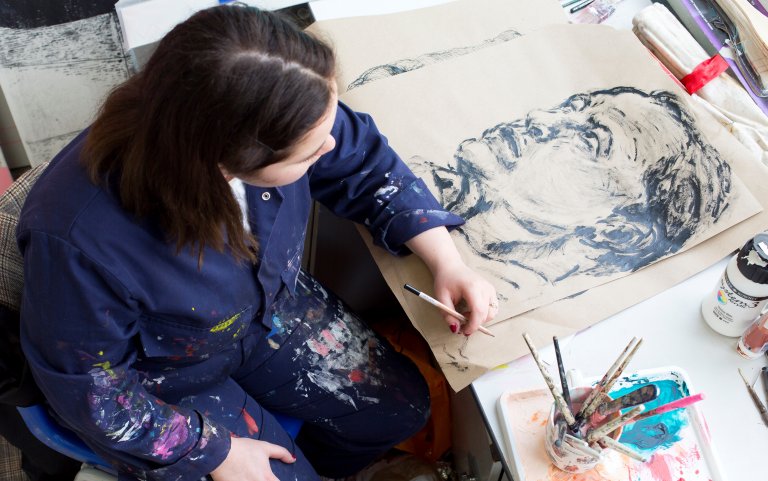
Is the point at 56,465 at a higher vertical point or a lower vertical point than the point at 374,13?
lower

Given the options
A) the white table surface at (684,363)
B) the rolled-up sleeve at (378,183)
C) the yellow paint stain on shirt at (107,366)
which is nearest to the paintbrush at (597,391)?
the white table surface at (684,363)

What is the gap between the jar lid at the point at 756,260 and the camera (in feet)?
2.52

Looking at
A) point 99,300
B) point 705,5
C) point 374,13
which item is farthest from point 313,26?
point 705,5

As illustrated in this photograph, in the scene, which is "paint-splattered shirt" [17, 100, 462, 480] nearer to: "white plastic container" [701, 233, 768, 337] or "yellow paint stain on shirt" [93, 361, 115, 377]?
"yellow paint stain on shirt" [93, 361, 115, 377]

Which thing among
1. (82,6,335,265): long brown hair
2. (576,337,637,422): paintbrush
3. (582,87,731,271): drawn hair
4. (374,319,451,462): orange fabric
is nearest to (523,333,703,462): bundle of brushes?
(576,337,637,422): paintbrush

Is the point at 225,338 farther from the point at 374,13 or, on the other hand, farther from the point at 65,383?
the point at 374,13

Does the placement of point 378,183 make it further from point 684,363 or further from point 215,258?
point 684,363

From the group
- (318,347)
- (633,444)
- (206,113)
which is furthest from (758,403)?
(206,113)

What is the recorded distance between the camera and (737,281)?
81 centimetres

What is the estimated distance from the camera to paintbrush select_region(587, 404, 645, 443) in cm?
65

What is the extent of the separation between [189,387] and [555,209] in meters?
0.61

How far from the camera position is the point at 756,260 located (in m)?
0.77

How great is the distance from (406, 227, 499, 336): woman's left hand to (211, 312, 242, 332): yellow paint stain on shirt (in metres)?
0.27

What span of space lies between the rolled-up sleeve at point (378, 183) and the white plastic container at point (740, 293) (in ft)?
1.18
